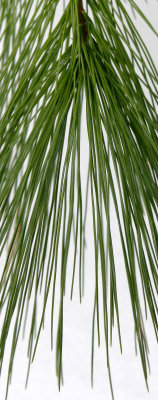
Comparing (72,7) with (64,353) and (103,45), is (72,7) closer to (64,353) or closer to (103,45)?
(103,45)

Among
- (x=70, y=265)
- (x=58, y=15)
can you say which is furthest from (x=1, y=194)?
(x=58, y=15)

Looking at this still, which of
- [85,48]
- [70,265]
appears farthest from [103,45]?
[70,265]

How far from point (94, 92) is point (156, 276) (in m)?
0.10

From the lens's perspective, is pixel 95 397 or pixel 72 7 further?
pixel 95 397

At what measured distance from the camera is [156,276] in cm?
28

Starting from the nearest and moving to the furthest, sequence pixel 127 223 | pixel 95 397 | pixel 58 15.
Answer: pixel 127 223 → pixel 95 397 → pixel 58 15

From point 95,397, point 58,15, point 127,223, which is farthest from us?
point 58,15

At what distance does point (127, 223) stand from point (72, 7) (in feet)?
0.40

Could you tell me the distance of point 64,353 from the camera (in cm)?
80

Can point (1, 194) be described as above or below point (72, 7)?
below

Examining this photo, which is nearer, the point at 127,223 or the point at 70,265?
the point at 127,223

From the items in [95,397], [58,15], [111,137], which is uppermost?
[58,15]

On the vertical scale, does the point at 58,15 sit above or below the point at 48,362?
above

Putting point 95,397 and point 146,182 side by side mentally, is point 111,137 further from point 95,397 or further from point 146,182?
point 95,397
